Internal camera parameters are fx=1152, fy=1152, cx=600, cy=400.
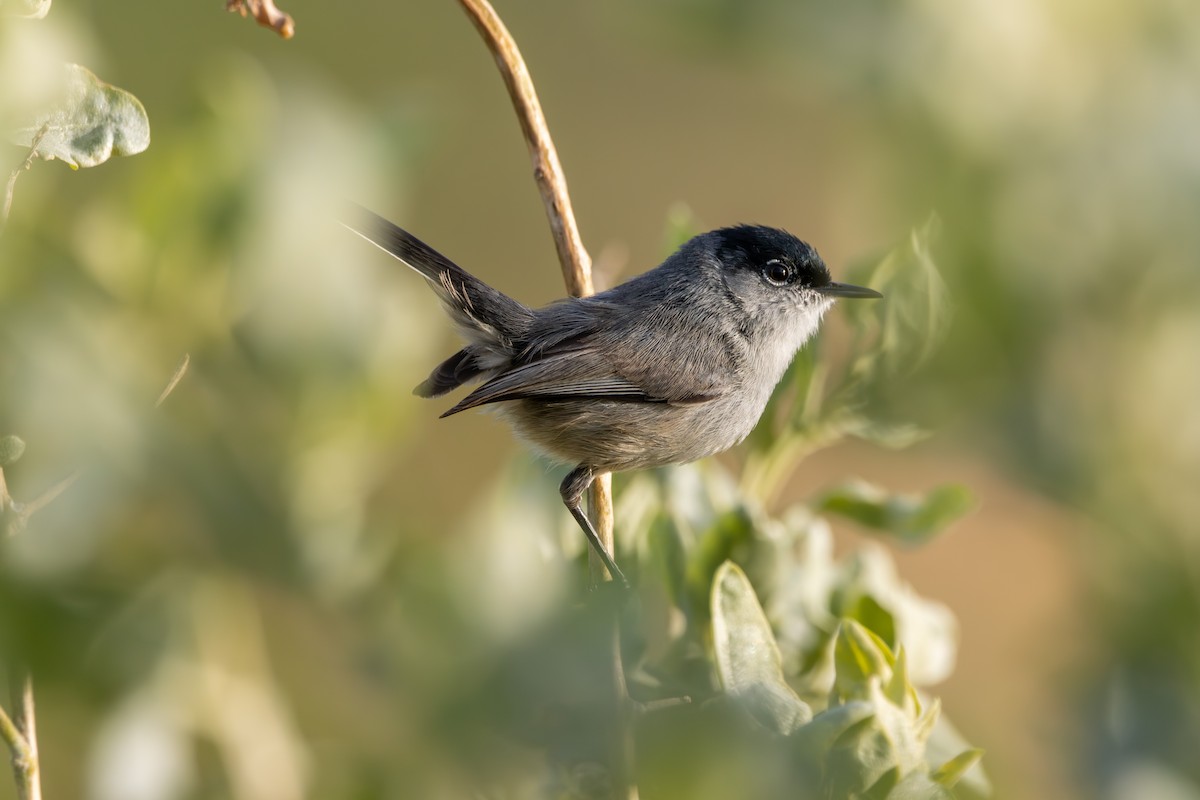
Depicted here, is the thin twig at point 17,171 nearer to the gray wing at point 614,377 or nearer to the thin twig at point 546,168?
the thin twig at point 546,168

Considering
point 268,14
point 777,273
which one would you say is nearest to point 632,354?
point 777,273

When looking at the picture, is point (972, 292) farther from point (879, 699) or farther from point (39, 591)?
point (39, 591)

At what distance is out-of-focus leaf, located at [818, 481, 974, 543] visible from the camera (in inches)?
53.6

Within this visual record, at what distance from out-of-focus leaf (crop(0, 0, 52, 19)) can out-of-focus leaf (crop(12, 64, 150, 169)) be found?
0.13ft

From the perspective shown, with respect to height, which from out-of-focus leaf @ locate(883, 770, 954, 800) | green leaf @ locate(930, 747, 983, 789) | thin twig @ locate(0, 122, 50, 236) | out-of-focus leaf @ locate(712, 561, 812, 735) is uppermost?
thin twig @ locate(0, 122, 50, 236)

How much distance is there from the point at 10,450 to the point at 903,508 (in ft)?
3.49

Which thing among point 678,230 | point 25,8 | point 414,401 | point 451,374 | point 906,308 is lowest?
point 451,374

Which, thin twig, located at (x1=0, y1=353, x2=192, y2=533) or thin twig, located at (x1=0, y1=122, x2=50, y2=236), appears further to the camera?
thin twig, located at (x1=0, y1=122, x2=50, y2=236)

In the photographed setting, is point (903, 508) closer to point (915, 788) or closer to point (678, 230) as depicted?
point (678, 230)

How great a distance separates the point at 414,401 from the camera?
1.17 meters

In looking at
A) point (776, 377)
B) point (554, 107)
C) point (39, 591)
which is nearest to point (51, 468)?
point (39, 591)

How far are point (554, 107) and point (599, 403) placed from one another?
3.54 metres

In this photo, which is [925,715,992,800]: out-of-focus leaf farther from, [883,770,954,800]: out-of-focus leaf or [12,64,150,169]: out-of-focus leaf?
[12,64,150,169]: out-of-focus leaf

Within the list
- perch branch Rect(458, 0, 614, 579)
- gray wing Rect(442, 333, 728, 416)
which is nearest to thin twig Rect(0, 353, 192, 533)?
perch branch Rect(458, 0, 614, 579)
